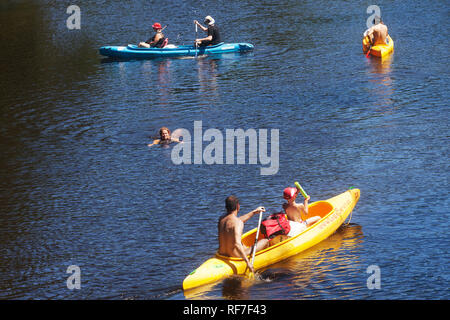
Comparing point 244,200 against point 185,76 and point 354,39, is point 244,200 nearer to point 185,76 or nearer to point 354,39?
point 185,76

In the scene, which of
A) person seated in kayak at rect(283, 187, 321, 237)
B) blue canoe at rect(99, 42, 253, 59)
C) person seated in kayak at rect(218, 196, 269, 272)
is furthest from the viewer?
blue canoe at rect(99, 42, 253, 59)

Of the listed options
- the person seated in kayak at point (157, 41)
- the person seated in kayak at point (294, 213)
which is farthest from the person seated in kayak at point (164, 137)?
the person seated in kayak at point (157, 41)

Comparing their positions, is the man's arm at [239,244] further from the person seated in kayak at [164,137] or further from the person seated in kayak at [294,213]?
the person seated in kayak at [164,137]

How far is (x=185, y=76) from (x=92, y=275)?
18.2 meters

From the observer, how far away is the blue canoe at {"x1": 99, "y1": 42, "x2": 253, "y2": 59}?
3459 cm

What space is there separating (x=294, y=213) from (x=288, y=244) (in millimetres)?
1012

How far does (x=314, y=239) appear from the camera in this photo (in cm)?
1520

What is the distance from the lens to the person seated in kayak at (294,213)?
15.3 metres

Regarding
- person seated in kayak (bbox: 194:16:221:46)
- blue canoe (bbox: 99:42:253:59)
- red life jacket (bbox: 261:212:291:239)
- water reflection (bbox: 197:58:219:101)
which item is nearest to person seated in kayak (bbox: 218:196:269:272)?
red life jacket (bbox: 261:212:291:239)

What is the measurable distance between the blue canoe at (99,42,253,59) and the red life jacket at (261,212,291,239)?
66.8 feet

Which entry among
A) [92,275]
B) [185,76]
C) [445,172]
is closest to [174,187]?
[92,275]

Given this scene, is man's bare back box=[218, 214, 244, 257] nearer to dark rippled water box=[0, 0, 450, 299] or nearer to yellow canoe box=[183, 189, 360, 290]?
yellow canoe box=[183, 189, 360, 290]

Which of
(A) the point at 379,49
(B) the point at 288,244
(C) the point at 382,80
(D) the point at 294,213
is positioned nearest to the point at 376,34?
(A) the point at 379,49
